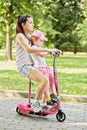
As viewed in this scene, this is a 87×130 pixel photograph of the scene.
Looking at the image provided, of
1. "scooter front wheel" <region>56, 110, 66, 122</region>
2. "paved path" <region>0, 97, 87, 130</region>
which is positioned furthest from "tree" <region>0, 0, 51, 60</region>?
"scooter front wheel" <region>56, 110, 66, 122</region>

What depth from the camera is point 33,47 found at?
22.6 feet

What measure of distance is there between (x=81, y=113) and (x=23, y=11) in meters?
23.2

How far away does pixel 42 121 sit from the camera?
6.73m

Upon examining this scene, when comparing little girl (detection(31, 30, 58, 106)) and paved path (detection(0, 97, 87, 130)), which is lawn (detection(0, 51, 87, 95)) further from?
little girl (detection(31, 30, 58, 106))

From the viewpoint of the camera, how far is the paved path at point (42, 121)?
245 inches

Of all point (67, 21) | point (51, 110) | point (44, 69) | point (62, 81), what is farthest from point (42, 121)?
point (67, 21)

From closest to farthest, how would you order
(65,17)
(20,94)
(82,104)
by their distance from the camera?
(82,104), (20,94), (65,17)

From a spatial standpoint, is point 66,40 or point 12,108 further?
point 66,40

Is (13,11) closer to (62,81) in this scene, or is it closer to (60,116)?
(62,81)

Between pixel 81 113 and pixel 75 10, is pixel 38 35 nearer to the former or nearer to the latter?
pixel 81 113

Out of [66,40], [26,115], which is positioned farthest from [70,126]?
[66,40]

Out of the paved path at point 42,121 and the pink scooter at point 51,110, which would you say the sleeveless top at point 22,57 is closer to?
the pink scooter at point 51,110

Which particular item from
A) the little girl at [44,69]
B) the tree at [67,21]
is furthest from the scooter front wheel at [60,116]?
the tree at [67,21]

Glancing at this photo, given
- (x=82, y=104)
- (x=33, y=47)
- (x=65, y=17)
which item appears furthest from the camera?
(x=65, y=17)
